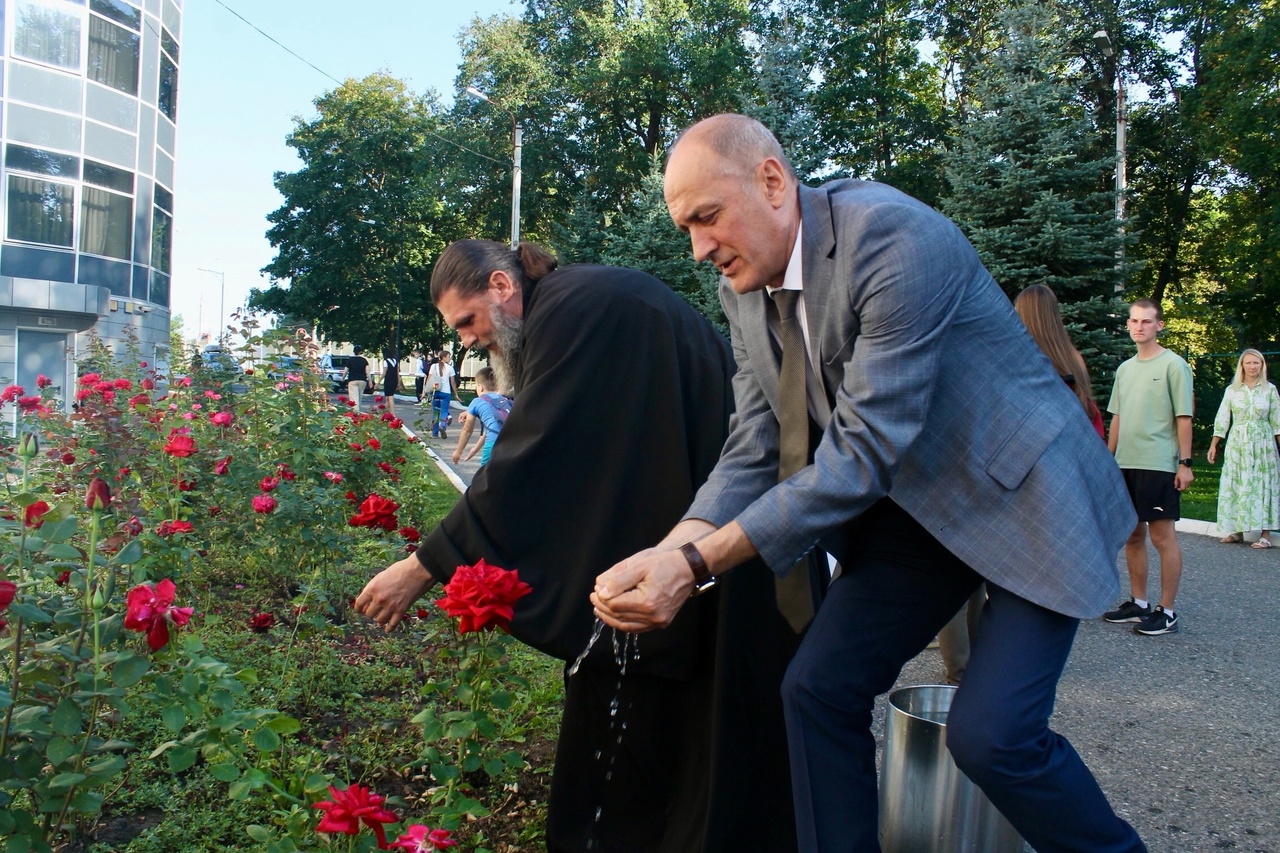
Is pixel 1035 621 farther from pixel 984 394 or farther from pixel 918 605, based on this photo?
pixel 984 394

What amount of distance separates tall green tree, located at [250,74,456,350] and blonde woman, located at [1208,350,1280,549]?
41.6 meters

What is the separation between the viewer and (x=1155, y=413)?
6.50m

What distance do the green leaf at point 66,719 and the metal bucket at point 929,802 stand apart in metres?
1.95

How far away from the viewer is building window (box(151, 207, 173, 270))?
91.1 feet

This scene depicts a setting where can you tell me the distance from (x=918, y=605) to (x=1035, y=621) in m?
0.29

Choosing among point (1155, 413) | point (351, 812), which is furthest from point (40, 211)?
point (351, 812)

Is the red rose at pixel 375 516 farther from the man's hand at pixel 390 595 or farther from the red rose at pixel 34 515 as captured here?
the red rose at pixel 34 515

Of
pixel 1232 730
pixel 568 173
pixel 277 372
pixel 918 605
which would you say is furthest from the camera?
pixel 568 173

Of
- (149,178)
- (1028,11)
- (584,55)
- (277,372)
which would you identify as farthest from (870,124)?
(277,372)

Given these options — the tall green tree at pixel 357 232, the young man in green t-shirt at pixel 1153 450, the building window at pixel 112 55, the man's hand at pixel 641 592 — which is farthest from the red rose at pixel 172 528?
the tall green tree at pixel 357 232

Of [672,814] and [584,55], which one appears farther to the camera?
[584,55]

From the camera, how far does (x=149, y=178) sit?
88.2ft

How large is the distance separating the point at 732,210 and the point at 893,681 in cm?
105

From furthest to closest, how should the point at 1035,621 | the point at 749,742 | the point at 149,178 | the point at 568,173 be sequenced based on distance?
the point at 568,173
the point at 149,178
the point at 749,742
the point at 1035,621
